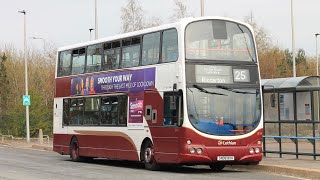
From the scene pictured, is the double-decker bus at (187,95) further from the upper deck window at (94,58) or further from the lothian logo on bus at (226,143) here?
the upper deck window at (94,58)

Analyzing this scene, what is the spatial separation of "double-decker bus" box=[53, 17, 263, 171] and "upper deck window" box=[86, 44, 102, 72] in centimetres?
129

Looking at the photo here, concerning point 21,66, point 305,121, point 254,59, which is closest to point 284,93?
point 305,121

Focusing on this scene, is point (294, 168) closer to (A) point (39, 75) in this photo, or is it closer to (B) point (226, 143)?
(B) point (226, 143)

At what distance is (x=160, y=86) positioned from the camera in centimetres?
1889

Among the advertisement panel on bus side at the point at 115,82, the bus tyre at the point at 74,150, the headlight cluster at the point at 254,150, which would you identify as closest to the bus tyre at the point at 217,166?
the headlight cluster at the point at 254,150

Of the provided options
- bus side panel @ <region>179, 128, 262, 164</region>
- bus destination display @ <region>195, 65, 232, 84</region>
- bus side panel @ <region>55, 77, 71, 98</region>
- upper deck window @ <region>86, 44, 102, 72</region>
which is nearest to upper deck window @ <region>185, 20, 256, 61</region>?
bus destination display @ <region>195, 65, 232, 84</region>

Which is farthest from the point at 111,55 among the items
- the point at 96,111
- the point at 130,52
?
the point at 96,111

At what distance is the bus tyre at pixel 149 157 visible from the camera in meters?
19.3

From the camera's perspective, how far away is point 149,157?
19.6 metres

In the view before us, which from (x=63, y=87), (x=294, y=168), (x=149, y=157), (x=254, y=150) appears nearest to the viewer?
(x=294, y=168)

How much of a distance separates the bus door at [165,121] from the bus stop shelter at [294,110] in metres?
4.38

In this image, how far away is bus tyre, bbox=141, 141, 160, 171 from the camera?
19344mm

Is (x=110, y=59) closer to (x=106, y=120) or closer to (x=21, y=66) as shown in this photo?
(x=106, y=120)

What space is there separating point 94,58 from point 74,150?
422 cm
